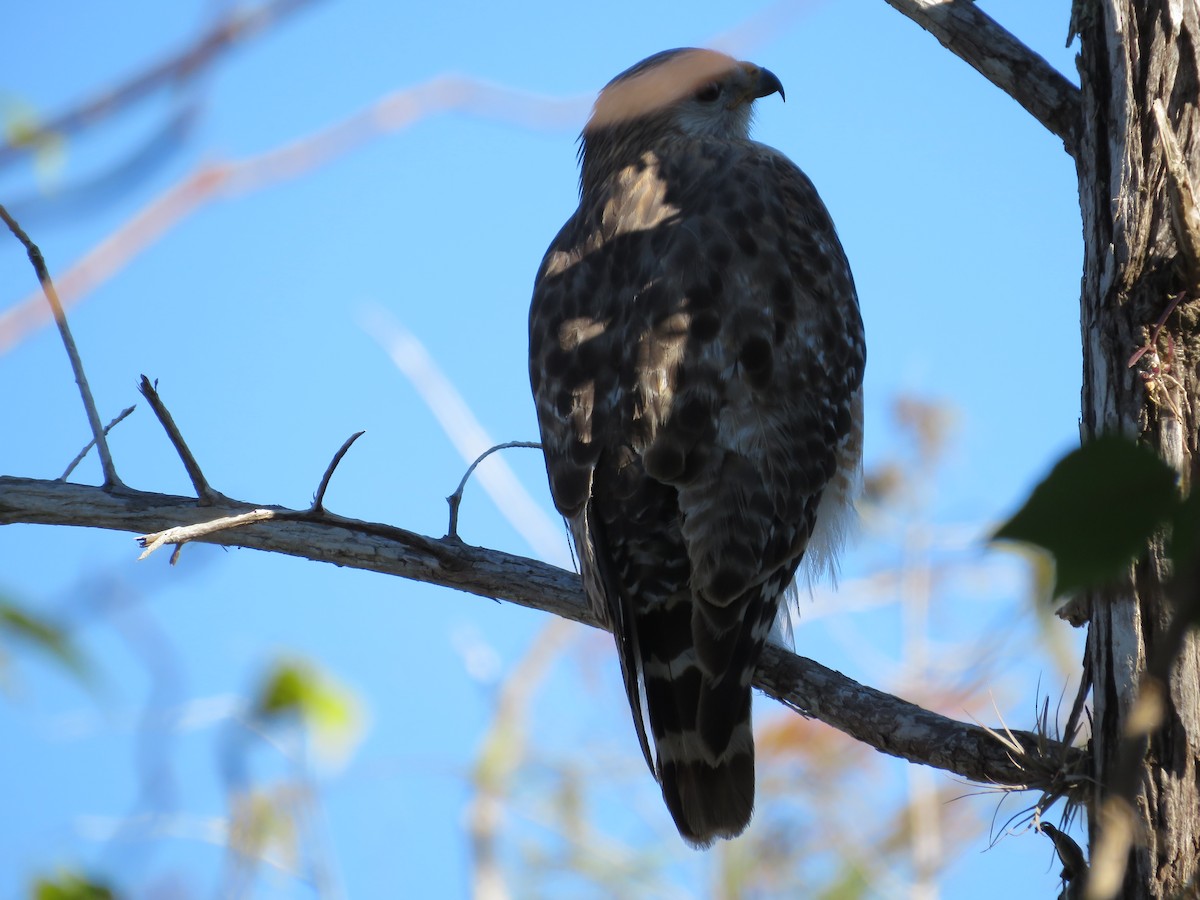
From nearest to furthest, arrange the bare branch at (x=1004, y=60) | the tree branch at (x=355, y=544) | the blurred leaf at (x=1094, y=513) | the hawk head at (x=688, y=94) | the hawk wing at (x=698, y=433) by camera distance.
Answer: the blurred leaf at (x=1094, y=513) < the bare branch at (x=1004, y=60) < the tree branch at (x=355, y=544) < the hawk wing at (x=698, y=433) < the hawk head at (x=688, y=94)

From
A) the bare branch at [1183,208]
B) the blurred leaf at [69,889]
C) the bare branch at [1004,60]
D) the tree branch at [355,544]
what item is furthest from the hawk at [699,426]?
the blurred leaf at [69,889]

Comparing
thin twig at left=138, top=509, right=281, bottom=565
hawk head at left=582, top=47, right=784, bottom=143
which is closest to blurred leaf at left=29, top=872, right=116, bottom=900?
thin twig at left=138, top=509, right=281, bottom=565

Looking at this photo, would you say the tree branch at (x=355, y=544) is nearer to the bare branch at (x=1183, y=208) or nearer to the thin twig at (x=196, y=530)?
the thin twig at (x=196, y=530)

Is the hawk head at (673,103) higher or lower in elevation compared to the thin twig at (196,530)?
higher

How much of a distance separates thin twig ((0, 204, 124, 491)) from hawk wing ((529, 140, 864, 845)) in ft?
3.93

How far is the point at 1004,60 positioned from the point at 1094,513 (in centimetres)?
250

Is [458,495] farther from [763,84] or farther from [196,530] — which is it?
[763,84]

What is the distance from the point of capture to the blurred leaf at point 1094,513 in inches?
22.8

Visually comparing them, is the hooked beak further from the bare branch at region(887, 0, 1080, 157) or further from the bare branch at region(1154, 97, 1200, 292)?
the bare branch at region(1154, 97, 1200, 292)

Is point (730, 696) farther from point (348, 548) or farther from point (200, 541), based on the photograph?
point (200, 541)

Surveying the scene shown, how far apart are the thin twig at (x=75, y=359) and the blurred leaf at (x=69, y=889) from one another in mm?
1129

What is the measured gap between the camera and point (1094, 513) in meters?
0.59

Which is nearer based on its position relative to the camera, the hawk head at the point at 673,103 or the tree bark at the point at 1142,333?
the tree bark at the point at 1142,333

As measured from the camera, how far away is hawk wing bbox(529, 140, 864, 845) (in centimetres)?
330
